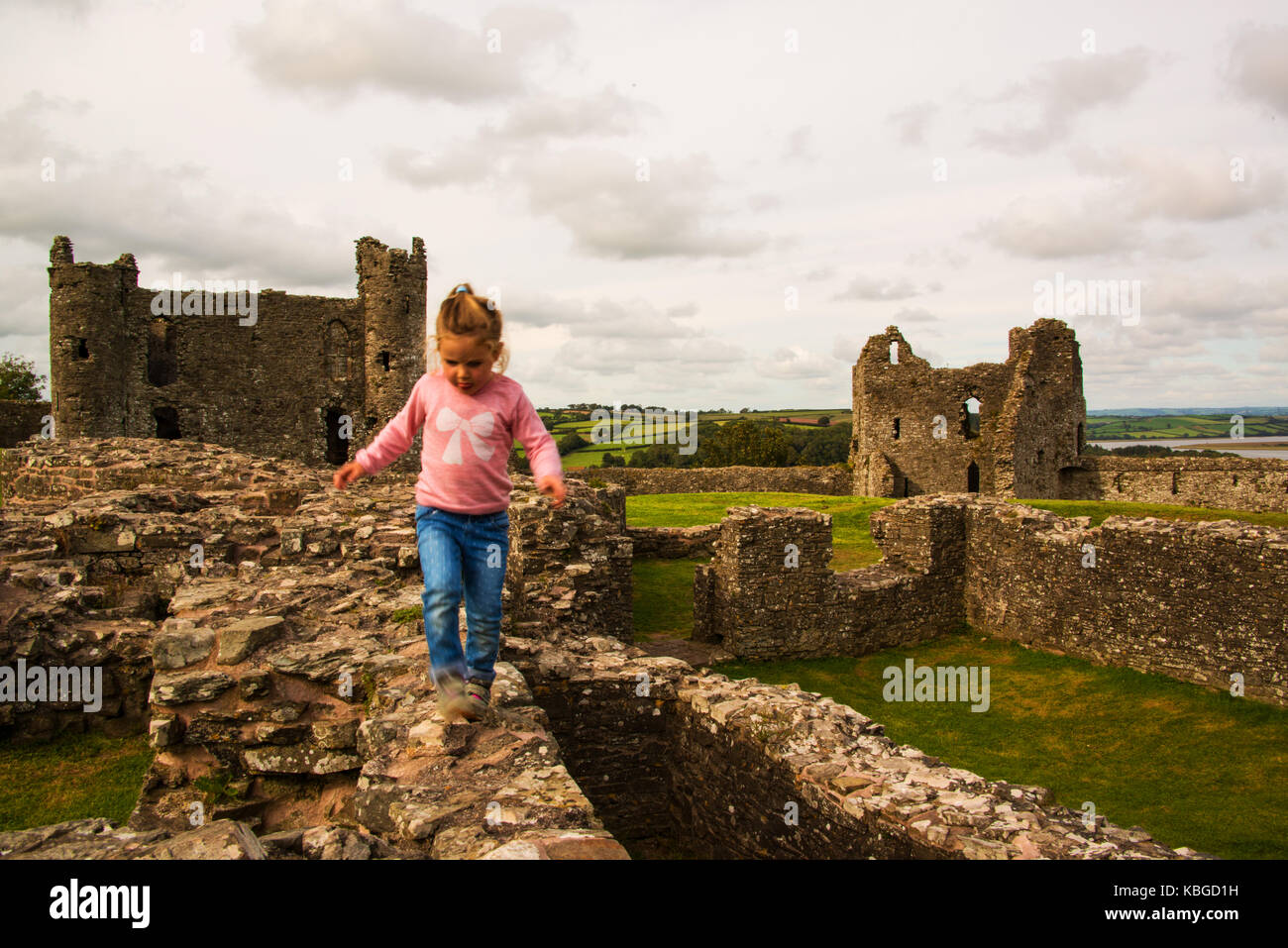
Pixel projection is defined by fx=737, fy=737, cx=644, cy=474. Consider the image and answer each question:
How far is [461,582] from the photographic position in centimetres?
421

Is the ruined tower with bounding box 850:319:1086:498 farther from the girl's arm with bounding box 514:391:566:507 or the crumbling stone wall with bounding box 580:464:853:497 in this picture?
the girl's arm with bounding box 514:391:566:507

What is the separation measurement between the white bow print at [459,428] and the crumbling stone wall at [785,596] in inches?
360

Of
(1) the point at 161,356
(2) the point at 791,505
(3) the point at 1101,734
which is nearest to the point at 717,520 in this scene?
(2) the point at 791,505

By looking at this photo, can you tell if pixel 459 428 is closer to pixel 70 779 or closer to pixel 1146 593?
pixel 70 779

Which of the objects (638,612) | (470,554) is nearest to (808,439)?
(638,612)

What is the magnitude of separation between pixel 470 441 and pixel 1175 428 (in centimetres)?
12272

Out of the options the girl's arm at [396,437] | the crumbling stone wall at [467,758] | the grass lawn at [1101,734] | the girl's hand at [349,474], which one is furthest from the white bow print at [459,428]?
the grass lawn at [1101,734]

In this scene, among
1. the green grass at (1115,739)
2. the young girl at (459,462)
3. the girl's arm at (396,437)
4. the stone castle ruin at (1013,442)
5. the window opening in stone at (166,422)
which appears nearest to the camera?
the young girl at (459,462)

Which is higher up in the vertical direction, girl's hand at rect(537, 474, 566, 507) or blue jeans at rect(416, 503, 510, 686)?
girl's hand at rect(537, 474, 566, 507)

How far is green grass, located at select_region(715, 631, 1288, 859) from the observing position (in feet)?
24.9

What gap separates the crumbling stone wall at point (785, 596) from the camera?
12.9 m

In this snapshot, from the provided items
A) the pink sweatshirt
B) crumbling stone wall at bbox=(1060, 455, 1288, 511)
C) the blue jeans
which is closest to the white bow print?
the pink sweatshirt

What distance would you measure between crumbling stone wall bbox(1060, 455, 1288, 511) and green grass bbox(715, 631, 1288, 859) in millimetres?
21666

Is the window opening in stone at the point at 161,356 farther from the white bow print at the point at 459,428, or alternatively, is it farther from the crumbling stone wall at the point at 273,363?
the white bow print at the point at 459,428
